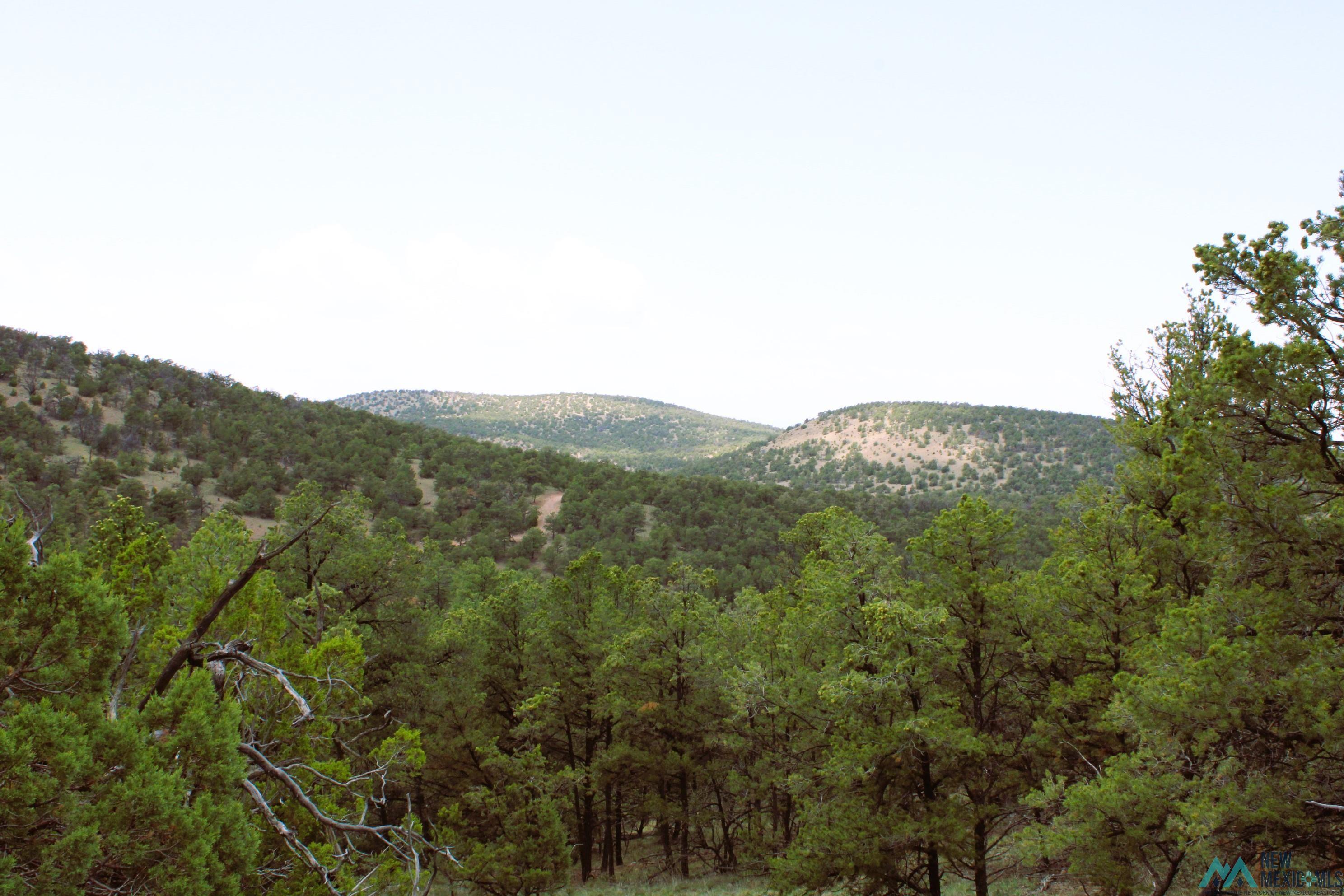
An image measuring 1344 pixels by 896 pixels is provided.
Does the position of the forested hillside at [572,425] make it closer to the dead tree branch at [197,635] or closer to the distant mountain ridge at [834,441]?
the distant mountain ridge at [834,441]

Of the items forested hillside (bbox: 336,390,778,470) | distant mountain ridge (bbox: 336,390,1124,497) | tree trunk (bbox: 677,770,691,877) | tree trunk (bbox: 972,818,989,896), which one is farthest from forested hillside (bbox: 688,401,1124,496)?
tree trunk (bbox: 972,818,989,896)

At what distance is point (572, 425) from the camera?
18112cm

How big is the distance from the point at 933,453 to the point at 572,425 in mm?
88437

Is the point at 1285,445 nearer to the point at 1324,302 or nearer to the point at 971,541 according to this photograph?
the point at 1324,302

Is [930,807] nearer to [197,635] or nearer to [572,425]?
[197,635]

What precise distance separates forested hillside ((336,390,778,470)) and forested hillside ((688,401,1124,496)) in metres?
24.9

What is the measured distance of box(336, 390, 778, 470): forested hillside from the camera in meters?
164

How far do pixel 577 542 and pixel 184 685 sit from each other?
51242 mm

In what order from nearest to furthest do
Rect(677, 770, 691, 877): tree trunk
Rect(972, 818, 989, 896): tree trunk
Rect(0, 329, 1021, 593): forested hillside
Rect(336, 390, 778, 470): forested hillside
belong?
Rect(972, 818, 989, 896): tree trunk → Rect(677, 770, 691, 877): tree trunk → Rect(0, 329, 1021, 593): forested hillside → Rect(336, 390, 778, 470): forested hillside

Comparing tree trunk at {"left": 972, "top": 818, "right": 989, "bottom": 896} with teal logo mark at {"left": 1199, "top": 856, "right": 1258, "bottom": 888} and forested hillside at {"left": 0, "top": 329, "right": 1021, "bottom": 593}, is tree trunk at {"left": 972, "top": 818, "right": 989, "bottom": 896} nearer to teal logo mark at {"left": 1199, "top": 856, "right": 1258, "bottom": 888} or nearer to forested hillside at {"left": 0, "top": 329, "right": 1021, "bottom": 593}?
teal logo mark at {"left": 1199, "top": 856, "right": 1258, "bottom": 888}

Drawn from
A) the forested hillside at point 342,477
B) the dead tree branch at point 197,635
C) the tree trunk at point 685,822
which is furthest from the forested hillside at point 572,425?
the dead tree branch at point 197,635

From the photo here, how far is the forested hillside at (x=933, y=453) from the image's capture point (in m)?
102

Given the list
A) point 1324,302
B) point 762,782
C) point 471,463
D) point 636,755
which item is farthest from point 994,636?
point 471,463

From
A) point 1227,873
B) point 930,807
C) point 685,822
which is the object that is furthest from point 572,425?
point 1227,873
